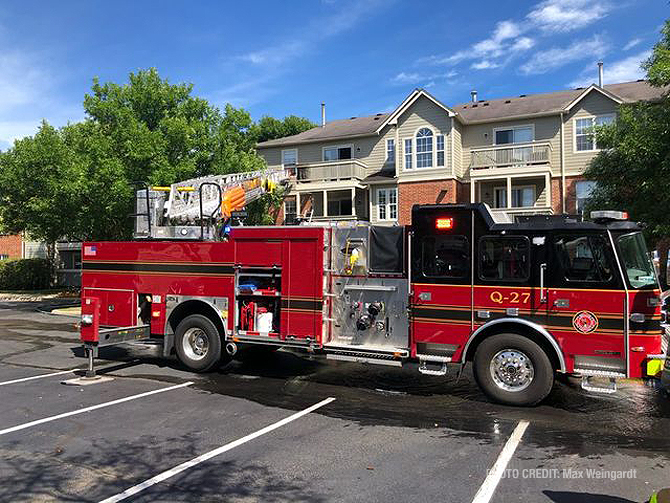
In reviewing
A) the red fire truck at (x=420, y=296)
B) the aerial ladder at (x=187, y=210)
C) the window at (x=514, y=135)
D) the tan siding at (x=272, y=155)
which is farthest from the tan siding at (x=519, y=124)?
the red fire truck at (x=420, y=296)

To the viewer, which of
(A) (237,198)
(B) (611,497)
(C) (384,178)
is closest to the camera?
(B) (611,497)

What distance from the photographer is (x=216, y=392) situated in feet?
26.0

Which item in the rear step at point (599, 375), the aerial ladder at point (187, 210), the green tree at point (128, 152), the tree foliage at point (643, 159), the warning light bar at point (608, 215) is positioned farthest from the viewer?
the green tree at point (128, 152)

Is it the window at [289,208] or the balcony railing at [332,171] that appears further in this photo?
the window at [289,208]

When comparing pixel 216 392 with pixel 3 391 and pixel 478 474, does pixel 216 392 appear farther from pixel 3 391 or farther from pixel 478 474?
pixel 478 474

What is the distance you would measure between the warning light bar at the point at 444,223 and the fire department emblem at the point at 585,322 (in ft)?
6.53

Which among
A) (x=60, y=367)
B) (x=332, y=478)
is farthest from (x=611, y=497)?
(x=60, y=367)

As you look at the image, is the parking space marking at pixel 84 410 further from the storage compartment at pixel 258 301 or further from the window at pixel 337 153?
the window at pixel 337 153

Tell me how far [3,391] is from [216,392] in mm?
3203

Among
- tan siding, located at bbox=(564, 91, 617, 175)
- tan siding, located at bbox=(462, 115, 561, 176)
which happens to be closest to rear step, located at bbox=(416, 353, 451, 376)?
tan siding, located at bbox=(564, 91, 617, 175)

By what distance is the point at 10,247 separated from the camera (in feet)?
158

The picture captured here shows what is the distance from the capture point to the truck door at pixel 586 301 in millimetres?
6539

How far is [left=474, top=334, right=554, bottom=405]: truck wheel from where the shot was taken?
22.2 ft

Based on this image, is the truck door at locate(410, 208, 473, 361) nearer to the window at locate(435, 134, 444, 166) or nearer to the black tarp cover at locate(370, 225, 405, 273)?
the black tarp cover at locate(370, 225, 405, 273)
